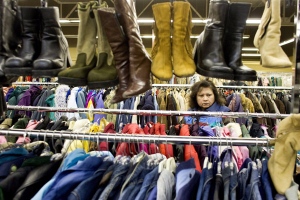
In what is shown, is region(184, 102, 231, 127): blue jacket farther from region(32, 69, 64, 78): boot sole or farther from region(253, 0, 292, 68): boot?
region(32, 69, 64, 78): boot sole

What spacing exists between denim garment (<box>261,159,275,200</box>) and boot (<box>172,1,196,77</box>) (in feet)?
1.62

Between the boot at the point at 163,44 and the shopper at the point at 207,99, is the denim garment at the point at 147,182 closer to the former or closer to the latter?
the boot at the point at 163,44

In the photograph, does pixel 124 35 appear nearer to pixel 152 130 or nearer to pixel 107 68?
pixel 107 68

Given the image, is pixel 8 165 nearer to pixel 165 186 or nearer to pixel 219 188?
pixel 165 186

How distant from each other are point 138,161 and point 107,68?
0.43 meters

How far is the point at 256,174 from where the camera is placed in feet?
3.93

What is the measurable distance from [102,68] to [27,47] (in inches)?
14.4

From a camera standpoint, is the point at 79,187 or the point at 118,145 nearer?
the point at 79,187

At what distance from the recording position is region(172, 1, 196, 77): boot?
128cm

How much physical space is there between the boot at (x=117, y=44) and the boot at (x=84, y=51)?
9cm

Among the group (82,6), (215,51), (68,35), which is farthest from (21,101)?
(68,35)

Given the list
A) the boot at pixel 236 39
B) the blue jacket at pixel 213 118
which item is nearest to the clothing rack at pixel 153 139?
the boot at pixel 236 39

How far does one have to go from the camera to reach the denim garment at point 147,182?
1184 millimetres

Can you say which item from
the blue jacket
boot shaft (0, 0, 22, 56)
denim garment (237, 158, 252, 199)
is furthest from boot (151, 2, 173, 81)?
the blue jacket
